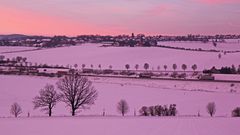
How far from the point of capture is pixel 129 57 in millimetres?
125750

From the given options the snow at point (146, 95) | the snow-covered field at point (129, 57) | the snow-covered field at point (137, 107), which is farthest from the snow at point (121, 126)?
the snow-covered field at point (129, 57)

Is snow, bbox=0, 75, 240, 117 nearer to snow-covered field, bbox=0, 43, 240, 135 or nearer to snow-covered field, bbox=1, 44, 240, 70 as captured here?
snow-covered field, bbox=0, 43, 240, 135

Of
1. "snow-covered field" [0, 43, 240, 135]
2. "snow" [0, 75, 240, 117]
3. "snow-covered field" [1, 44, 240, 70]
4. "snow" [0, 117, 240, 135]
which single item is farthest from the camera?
"snow-covered field" [1, 44, 240, 70]

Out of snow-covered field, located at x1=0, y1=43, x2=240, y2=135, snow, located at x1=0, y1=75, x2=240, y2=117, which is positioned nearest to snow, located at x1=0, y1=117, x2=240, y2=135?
snow-covered field, located at x1=0, y1=43, x2=240, y2=135

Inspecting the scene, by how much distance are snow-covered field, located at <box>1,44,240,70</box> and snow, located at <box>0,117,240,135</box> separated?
73.5m

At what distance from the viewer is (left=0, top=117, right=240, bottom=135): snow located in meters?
21.6

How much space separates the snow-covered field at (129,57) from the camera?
353 feet

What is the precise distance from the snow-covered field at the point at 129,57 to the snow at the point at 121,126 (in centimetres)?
7351

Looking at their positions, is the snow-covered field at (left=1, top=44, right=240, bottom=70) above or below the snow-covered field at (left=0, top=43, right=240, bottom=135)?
above

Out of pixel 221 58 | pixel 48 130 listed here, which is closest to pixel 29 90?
pixel 48 130

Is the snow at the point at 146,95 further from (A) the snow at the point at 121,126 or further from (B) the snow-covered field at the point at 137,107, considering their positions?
(A) the snow at the point at 121,126

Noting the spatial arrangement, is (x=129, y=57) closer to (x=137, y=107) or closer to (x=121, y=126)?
(x=137, y=107)

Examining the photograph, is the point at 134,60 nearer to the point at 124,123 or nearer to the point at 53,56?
the point at 53,56

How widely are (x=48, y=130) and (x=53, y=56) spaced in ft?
377
